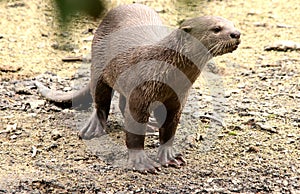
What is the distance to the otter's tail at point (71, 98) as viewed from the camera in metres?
4.66

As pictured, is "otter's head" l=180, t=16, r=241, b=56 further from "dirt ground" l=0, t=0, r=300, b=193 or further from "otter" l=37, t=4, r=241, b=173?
"dirt ground" l=0, t=0, r=300, b=193

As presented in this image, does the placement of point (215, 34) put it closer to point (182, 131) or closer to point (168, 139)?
point (168, 139)

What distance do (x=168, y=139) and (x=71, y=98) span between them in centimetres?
121

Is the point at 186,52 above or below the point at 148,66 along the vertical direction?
above

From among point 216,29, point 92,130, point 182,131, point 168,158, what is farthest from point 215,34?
point 92,130

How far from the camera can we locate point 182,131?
4.42 m

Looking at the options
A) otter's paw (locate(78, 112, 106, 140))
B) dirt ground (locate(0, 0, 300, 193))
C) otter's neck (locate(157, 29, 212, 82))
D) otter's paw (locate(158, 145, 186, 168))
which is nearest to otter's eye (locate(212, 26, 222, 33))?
otter's neck (locate(157, 29, 212, 82))

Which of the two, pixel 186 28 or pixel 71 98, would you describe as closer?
pixel 186 28

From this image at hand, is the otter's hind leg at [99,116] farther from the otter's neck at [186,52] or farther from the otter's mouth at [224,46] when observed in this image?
the otter's mouth at [224,46]

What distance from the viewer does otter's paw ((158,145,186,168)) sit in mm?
3811

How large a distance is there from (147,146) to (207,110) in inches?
34.9

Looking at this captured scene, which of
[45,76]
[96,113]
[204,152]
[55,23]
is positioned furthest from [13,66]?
[55,23]

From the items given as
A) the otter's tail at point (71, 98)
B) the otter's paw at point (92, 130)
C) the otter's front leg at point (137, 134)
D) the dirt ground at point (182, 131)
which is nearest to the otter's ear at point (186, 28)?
the dirt ground at point (182, 131)

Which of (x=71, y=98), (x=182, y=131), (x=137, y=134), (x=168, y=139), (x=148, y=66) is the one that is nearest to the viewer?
(x=148, y=66)
